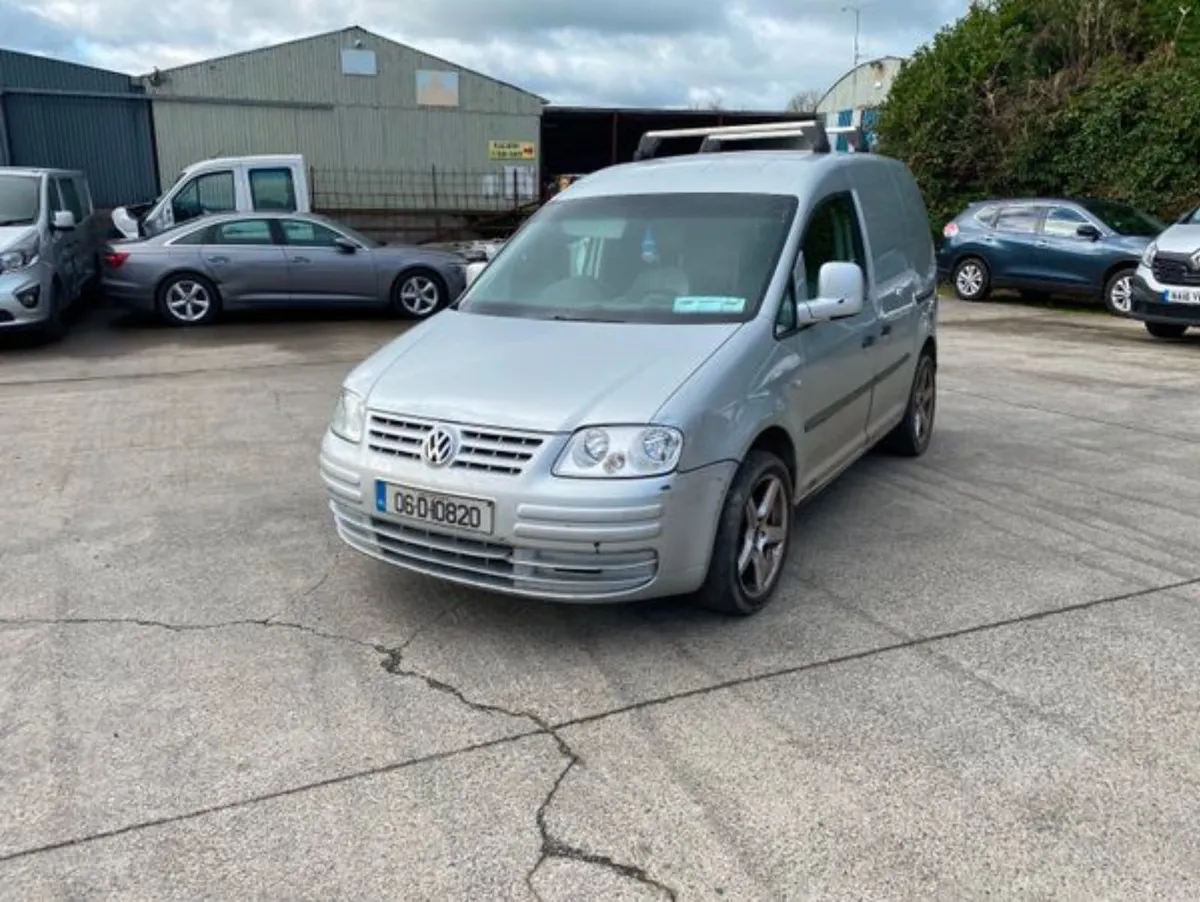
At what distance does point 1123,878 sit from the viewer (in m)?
2.42

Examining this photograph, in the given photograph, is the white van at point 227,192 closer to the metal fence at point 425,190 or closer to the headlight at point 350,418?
the metal fence at point 425,190

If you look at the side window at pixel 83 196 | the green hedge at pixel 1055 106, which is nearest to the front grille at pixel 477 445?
the side window at pixel 83 196

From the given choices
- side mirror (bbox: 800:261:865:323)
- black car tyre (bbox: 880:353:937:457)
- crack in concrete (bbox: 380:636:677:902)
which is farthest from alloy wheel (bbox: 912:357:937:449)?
crack in concrete (bbox: 380:636:677:902)

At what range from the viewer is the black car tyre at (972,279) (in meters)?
15.5

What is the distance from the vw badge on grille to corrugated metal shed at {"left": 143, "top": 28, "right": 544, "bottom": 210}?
21963 mm

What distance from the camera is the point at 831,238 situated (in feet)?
15.4

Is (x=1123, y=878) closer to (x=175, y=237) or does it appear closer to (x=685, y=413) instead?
(x=685, y=413)

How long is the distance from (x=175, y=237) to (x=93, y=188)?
40.2ft

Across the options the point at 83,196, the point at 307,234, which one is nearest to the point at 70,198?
the point at 83,196

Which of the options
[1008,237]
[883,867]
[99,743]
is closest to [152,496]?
[99,743]

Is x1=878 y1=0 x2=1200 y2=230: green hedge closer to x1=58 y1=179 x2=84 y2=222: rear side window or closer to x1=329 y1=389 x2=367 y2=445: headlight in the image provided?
x1=58 y1=179 x2=84 y2=222: rear side window

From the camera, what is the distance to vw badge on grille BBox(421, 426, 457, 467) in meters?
3.46

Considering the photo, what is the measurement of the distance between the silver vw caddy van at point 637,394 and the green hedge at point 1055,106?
1336 cm

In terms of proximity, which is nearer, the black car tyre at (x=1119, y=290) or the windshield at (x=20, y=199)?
the windshield at (x=20, y=199)
